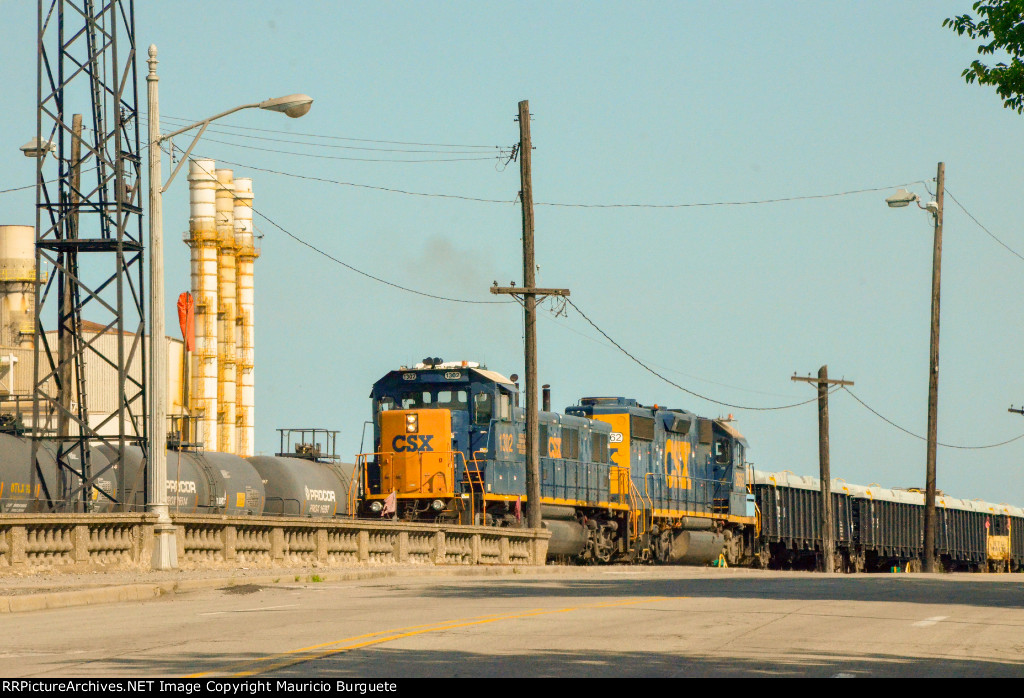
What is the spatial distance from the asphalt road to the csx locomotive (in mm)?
10609

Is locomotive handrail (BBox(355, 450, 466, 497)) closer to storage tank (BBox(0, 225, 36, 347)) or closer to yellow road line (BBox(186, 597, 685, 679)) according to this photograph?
yellow road line (BBox(186, 597, 685, 679))

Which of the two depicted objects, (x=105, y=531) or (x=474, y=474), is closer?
(x=105, y=531)

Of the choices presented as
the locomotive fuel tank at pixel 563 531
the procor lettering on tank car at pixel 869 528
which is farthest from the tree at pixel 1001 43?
the procor lettering on tank car at pixel 869 528

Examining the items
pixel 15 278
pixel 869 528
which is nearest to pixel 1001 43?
pixel 869 528

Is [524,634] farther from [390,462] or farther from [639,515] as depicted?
[639,515]

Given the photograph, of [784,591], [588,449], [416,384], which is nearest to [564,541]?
[588,449]

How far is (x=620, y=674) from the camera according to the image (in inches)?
427

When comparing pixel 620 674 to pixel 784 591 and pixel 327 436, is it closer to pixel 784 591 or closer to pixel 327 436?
pixel 784 591

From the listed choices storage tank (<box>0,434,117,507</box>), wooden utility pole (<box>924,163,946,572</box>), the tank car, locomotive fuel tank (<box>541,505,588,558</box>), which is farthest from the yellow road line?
wooden utility pole (<box>924,163,946,572</box>)

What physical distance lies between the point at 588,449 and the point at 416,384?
6.78 metres

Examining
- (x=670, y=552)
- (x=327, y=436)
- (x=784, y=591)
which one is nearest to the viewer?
(x=784, y=591)

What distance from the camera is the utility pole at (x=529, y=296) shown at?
33.2 metres

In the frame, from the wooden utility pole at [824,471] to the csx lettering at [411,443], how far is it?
64.3 ft

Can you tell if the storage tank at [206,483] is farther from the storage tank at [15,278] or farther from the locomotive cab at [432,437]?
the storage tank at [15,278]
